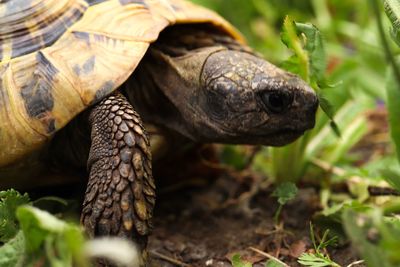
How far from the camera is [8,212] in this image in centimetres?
199

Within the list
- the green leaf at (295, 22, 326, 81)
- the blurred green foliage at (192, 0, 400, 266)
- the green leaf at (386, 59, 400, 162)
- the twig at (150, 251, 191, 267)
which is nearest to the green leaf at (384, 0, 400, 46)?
the blurred green foliage at (192, 0, 400, 266)

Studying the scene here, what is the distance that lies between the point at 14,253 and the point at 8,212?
0.94ft

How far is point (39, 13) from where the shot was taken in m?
2.32

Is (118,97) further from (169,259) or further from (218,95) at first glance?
(169,259)

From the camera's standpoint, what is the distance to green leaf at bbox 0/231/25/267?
1726mm

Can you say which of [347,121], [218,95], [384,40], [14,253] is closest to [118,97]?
[218,95]

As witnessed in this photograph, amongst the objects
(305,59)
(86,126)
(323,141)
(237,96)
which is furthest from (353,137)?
(86,126)

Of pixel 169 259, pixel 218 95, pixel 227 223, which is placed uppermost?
pixel 218 95

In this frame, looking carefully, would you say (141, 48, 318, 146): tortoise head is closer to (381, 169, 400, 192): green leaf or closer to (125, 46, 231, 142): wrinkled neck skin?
(125, 46, 231, 142): wrinkled neck skin

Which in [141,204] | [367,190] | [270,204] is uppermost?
[141,204]

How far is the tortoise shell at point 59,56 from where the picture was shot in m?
2.12

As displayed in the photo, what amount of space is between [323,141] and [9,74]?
157 cm

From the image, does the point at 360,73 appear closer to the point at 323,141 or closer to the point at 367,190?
the point at 323,141

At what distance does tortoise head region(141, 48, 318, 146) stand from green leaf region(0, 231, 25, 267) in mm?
903
